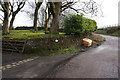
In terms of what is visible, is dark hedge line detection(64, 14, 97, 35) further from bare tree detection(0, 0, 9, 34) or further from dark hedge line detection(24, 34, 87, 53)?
bare tree detection(0, 0, 9, 34)

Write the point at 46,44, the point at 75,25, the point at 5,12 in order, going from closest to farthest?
the point at 46,44
the point at 75,25
the point at 5,12

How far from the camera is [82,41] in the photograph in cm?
948

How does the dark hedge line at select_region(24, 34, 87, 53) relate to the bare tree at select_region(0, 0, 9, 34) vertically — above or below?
below

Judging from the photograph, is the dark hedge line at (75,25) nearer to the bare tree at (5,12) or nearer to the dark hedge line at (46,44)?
the dark hedge line at (46,44)

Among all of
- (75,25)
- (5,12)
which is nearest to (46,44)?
(75,25)

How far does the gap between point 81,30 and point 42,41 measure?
14.1 feet

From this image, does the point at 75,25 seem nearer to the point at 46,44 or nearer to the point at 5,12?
the point at 46,44

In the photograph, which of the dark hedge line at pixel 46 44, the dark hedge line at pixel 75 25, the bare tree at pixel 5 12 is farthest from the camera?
the bare tree at pixel 5 12

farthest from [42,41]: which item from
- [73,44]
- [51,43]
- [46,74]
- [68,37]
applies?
[46,74]

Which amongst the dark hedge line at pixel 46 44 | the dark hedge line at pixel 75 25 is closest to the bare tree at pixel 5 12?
the dark hedge line at pixel 46 44

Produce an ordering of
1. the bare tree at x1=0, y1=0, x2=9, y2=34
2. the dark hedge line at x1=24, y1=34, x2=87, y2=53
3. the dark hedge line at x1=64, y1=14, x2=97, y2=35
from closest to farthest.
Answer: the dark hedge line at x1=24, y1=34, x2=87, y2=53 → the dark hedge line at x1=64, y1=14, x2=97, y2=35 → the bare tree at x1=0, y1=0, x2=9, y2=34

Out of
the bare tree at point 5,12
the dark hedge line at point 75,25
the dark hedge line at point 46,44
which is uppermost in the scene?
the bare tree at point 5,12

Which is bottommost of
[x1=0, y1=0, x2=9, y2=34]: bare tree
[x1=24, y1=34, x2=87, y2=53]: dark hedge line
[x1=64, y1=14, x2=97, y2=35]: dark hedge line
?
[x1=24, y1=34, x2=87, y2=53]: dark hedge line

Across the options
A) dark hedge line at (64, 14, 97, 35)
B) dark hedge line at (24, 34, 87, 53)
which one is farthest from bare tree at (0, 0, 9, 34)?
dark hedge line at (64, 14, 97, 35)
